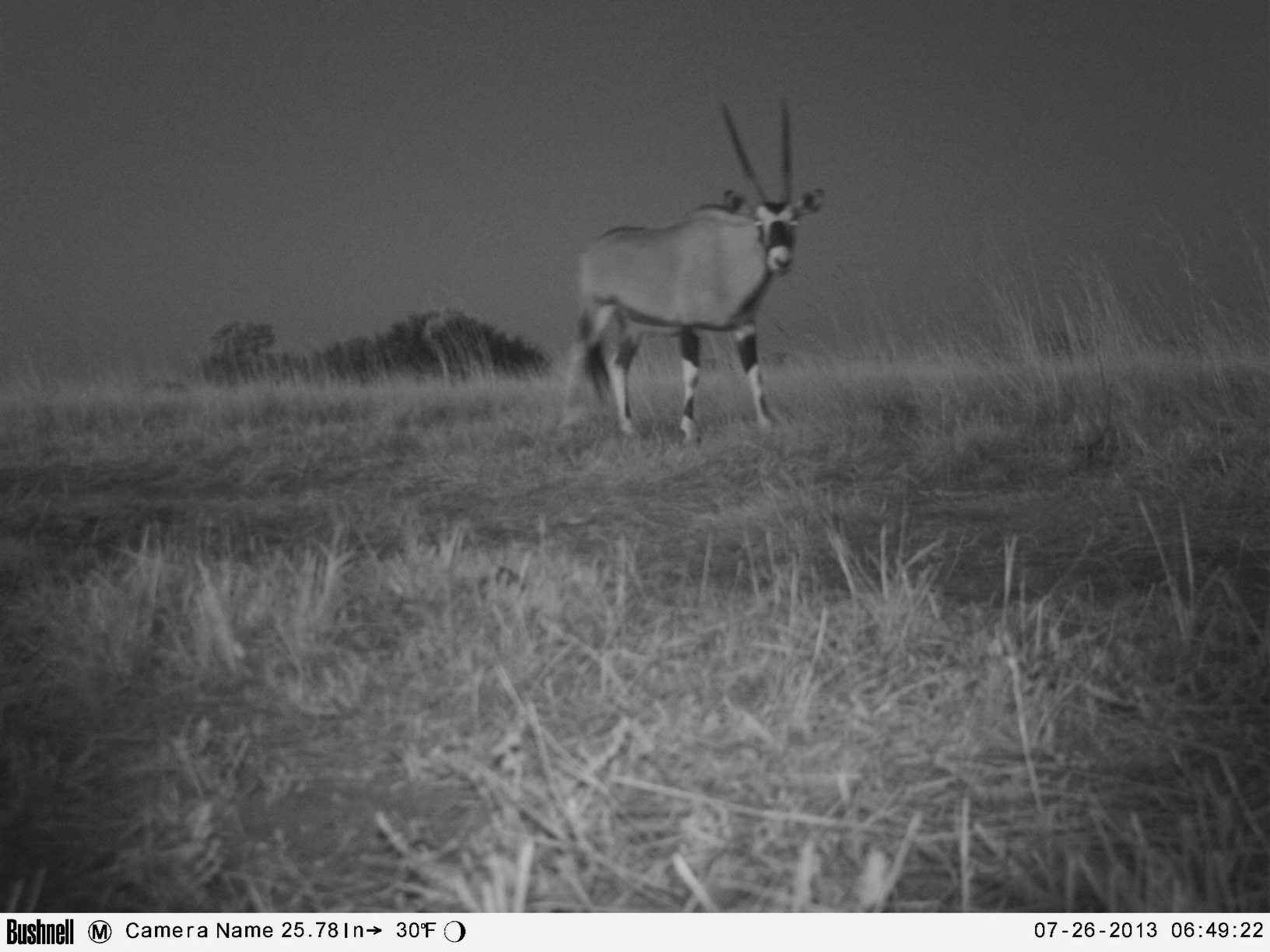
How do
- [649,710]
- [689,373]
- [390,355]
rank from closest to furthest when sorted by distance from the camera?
[649,710] < [689,373] < [390,355]

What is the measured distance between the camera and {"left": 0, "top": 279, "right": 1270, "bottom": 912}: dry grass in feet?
4.06

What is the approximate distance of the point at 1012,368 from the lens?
6.66m

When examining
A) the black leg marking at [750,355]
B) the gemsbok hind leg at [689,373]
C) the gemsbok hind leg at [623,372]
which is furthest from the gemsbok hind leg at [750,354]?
the gemsbok hind leg at [623,372]

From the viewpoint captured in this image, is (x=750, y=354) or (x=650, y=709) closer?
(x=650, y=709)

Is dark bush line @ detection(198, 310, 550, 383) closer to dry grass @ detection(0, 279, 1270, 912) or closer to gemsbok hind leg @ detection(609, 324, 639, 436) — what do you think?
gemsbok hind leg @ detection(609, 324, 639, 436)

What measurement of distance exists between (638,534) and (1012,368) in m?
4.35

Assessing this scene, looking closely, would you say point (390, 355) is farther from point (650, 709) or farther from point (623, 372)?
point (650, 709)

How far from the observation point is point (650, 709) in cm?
164

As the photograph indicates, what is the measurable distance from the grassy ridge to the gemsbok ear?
2589mm

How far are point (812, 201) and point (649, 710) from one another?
470 cm

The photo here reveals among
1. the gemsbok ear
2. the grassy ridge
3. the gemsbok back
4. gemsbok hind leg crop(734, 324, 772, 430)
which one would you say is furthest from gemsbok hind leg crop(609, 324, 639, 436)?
the grassy ridge

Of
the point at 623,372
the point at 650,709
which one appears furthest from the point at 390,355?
the point at 650,709

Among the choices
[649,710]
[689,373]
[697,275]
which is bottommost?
[649,710]

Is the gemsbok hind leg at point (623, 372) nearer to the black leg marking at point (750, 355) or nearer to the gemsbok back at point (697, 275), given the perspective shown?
the gemsbok back at point (697, 275)
